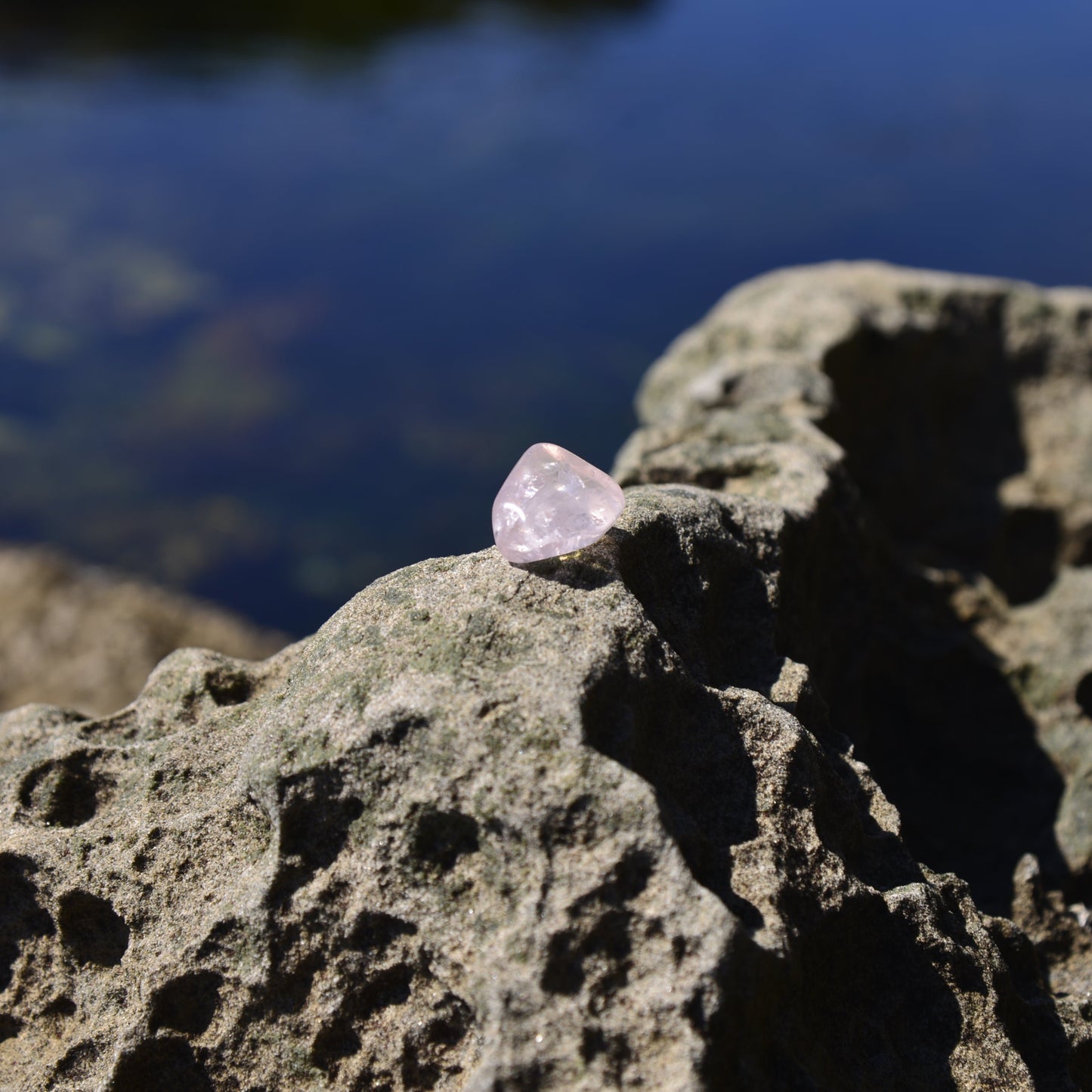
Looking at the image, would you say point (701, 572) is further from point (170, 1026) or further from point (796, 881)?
point (170, 1026)

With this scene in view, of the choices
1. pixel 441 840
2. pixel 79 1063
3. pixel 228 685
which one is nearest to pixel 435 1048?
pixel 441 840

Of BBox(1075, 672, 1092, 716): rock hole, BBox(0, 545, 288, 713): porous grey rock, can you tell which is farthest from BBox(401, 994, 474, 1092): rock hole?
BBox(0, 545, 288, 713): porous grey rock

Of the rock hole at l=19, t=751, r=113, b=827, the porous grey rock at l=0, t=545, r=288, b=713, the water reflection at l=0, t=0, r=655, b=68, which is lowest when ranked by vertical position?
the rock hole at l=19, t=751, r=113, b=827

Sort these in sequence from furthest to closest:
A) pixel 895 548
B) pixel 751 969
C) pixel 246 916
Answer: pixel 895 548, pixel 246 916, pixel 751 969

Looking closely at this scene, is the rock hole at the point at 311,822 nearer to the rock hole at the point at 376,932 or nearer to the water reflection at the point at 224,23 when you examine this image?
the rock hole at the point at 376,932

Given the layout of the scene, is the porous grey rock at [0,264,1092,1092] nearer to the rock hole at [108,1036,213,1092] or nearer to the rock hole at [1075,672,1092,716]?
the rock hole at [108,1036,213,1092]

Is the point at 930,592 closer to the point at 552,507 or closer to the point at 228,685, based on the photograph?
the point at 552,507

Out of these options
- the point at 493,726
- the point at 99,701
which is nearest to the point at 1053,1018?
the point at 493,726
